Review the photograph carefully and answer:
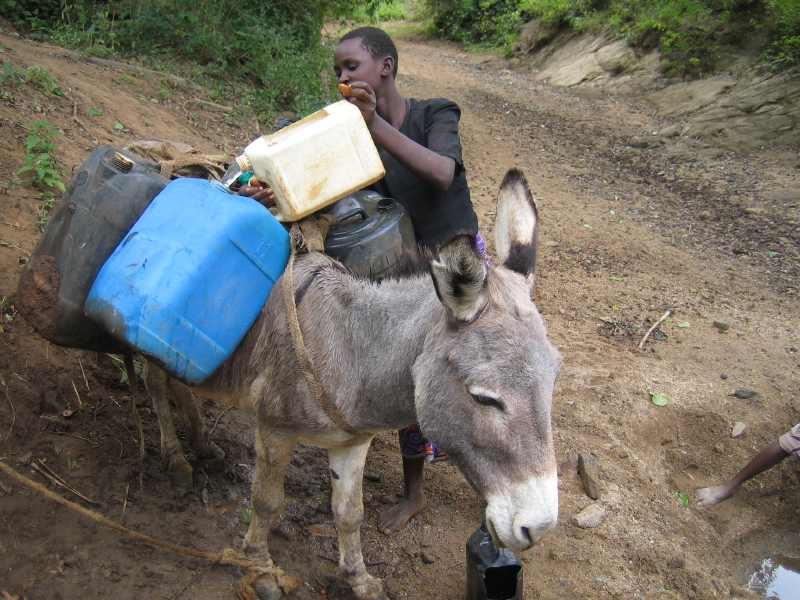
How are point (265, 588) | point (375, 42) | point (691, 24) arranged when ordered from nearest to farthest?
point (265, 588), point (375, 42), point (691, 24)

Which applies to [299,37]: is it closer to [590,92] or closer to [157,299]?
[590,92]

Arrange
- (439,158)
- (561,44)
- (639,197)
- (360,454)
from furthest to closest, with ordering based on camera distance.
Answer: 1. (561,44)
2. (639,197)
3. (360,454)
4. (439,158)

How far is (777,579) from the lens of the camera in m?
3.82

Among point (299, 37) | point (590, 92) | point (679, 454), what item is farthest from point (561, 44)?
point (679, 454)

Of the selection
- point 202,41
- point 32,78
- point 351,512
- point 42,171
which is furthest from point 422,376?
point 202,41

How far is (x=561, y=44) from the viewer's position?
16578 millimetres

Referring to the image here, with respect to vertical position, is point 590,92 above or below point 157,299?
below

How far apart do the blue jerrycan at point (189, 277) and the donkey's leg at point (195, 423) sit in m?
1.12

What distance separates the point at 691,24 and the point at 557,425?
11162mm

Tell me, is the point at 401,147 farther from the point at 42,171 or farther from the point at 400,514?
the point at 42,171

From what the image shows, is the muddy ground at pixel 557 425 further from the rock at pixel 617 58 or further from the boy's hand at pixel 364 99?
the rock at pixel 617 58

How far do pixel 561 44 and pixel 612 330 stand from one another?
13456 mm

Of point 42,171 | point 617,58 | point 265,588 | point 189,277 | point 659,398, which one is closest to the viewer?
point 189,277

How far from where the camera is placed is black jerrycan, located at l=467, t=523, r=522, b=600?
278 centimetres
